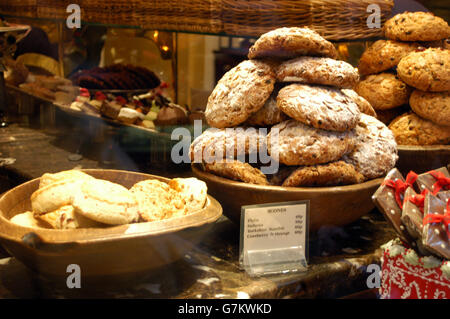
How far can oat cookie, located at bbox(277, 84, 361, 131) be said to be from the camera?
127cm

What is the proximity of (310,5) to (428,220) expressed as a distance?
2.79ft

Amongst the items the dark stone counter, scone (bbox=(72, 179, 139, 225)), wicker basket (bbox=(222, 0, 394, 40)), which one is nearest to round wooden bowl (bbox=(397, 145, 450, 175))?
the dark stone counter

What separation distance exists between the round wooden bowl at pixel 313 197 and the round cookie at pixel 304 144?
81 millimetres

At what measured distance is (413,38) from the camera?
1.80 m

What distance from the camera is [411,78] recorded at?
5.56 ft

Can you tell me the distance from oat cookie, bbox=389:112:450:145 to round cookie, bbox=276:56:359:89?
18.5 inches

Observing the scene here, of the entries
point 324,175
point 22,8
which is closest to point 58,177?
point 324,175

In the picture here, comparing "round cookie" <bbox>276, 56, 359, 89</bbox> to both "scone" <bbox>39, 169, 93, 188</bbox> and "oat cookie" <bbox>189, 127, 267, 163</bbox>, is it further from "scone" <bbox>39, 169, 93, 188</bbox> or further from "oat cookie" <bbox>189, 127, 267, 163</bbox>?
"scone" <bbox>39, 169, 93, 188</bbox>

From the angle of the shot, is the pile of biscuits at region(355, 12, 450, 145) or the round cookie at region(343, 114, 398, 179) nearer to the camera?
the round cookie at region(343, 114, 398, 179)

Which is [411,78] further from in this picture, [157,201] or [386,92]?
[157,201]

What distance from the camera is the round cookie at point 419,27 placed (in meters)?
1.77
